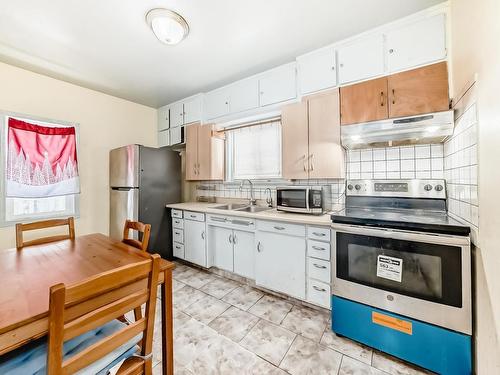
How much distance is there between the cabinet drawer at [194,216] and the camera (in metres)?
2.86

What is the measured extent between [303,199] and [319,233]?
0.43 metres

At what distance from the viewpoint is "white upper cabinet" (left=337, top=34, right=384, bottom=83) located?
6.28 feet

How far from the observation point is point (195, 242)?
294 centimetres

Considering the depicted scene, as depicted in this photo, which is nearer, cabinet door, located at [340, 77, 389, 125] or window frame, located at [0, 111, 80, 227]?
cabinet door, located at [340, 77, 389, 125]

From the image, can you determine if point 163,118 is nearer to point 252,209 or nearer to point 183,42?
point 183,42

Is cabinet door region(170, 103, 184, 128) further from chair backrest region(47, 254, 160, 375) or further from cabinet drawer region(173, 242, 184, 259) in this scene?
chair backrest region(47, 254, 160, 375)

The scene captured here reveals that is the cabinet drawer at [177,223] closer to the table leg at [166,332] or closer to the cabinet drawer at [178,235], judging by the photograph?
the cabinet drawer at [178,235]

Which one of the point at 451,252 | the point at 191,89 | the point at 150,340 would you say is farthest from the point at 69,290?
the point at 191,89

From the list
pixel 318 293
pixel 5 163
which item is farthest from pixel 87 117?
pixel 318 293

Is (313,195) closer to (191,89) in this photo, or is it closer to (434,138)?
(434,138)

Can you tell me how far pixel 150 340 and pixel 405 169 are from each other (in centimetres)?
238

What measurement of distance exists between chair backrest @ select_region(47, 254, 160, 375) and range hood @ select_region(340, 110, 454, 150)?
6.18ft

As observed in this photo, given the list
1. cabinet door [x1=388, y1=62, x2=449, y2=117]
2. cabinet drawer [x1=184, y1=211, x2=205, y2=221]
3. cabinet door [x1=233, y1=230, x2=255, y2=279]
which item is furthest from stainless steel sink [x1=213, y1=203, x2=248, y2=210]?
cabinet door [x1=388, y1=62, x2=449, y2=117]

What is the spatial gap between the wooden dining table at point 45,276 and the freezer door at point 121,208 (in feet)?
3.79
